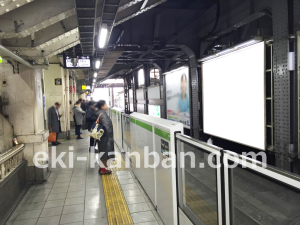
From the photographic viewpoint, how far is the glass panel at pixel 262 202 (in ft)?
9.45

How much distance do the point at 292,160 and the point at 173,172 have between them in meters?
1.70

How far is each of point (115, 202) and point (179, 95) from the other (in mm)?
4302

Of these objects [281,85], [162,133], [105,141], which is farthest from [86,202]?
[281,85]

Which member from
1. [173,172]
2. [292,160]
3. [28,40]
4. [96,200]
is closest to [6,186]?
[96,200]

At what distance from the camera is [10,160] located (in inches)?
150

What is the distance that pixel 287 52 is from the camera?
10.2 ft

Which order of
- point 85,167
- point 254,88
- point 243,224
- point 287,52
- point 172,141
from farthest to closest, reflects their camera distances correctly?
point 85,167 → point 254,88 → point 287,52 → point 243,224 → point 172,141

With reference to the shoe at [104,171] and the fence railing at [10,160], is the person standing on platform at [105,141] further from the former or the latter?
the fence railing at [10,160]

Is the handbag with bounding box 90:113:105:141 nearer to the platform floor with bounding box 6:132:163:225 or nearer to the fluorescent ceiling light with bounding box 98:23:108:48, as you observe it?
the platform floor with bounding box 6:132:163:225

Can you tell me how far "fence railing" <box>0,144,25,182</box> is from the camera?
3418 mm

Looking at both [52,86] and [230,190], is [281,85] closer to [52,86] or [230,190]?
[230,190]

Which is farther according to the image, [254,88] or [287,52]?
[254,88]

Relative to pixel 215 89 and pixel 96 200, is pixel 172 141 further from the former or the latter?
pixel 215 89

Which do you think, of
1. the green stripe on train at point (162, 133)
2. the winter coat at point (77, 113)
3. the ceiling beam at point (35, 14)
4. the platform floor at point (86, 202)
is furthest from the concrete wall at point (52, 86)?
the green stripe on train at point (162, 133)
